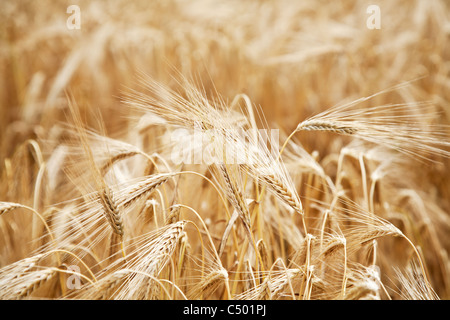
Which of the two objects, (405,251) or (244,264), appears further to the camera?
(405,251)

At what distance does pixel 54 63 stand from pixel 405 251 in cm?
194

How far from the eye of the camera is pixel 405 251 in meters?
1.26

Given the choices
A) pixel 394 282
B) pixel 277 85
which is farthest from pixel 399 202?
pixel 277 85

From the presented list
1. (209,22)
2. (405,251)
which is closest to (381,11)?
(209,22)

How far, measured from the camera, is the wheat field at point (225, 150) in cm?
77

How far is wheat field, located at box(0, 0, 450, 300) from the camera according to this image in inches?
30.3

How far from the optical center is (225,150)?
0.76m

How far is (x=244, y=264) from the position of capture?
34.1 inches

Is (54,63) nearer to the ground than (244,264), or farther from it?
farther from it

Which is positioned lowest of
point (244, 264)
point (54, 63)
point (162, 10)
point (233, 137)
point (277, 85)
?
point (244, 264)
